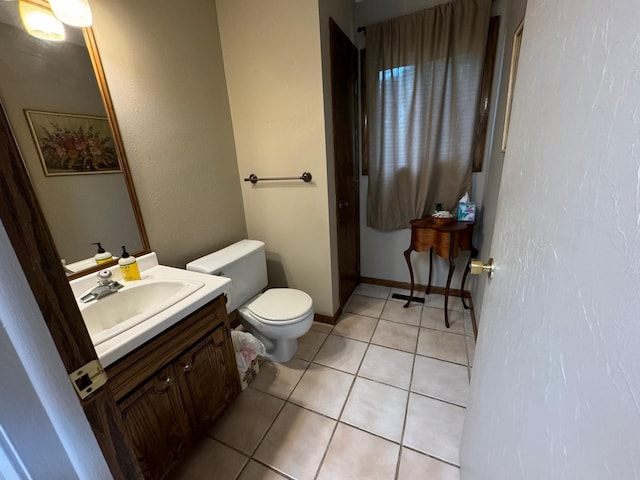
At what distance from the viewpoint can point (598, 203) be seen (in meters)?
0.33

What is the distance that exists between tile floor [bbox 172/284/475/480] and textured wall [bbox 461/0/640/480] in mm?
693

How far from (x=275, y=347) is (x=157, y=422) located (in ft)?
2.71

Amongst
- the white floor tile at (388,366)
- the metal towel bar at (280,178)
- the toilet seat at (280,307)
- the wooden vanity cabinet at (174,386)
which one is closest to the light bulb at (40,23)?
the metal towel bar at (280,178)

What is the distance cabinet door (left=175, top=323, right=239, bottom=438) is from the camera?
1.09 m

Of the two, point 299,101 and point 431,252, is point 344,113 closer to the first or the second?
point 299,101

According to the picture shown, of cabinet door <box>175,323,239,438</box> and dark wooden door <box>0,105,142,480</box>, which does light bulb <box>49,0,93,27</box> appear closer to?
dark wooden door <box>0,105,142,480</box>

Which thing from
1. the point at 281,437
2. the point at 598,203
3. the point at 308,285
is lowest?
the point at 281,437

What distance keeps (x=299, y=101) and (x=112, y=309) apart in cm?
152

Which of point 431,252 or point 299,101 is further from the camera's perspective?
point 431,252

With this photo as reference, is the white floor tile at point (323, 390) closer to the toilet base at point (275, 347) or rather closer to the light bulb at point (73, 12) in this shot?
the toilet base at point (275, 347)

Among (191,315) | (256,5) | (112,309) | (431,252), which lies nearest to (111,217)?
(112,309)

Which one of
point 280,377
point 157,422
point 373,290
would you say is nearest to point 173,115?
point 157,422

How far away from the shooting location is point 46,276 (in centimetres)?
39

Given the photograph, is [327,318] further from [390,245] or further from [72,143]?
[72,143]
